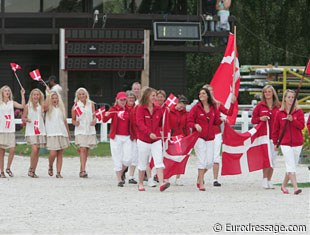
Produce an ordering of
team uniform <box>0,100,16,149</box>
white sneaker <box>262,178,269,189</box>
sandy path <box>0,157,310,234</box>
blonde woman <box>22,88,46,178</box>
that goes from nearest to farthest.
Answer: sandy path <box>0,157,310,234</box>
white sneaker <box>262,178,269,189</box>
team uniform <box>0,100,16,149</box>
blonde woman <box>22,88,46,178</box>

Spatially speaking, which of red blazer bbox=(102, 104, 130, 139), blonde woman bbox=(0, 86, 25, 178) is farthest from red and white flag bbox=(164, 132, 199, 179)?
blonde woman bbox=(0, 86, 25, 178)

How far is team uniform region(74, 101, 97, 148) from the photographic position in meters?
21.9

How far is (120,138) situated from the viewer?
784 inches

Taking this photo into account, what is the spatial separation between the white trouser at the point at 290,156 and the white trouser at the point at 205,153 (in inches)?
54.0

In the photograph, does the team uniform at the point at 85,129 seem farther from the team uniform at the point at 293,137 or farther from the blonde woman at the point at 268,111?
the team uniform at the point at 293,137

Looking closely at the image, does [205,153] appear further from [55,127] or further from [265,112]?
[55,127]

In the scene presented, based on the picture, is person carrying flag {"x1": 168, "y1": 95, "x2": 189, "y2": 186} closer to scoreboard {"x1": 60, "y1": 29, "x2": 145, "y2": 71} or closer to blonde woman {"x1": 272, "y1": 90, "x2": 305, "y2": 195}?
blonde woman {"x1": 272, "y1": 90, "x2": 305, "y2": 195}

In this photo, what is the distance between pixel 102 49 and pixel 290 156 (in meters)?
17.8

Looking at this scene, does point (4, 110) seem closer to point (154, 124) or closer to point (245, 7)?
point (154, 124)

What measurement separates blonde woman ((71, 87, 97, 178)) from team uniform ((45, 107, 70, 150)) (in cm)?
25

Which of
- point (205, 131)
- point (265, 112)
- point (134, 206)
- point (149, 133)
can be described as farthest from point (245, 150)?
point (134, 206)

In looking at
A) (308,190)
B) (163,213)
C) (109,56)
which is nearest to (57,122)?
(308,190)

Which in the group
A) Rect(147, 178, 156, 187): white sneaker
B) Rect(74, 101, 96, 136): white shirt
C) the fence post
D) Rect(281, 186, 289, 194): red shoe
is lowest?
the fence post

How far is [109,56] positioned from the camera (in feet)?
117
